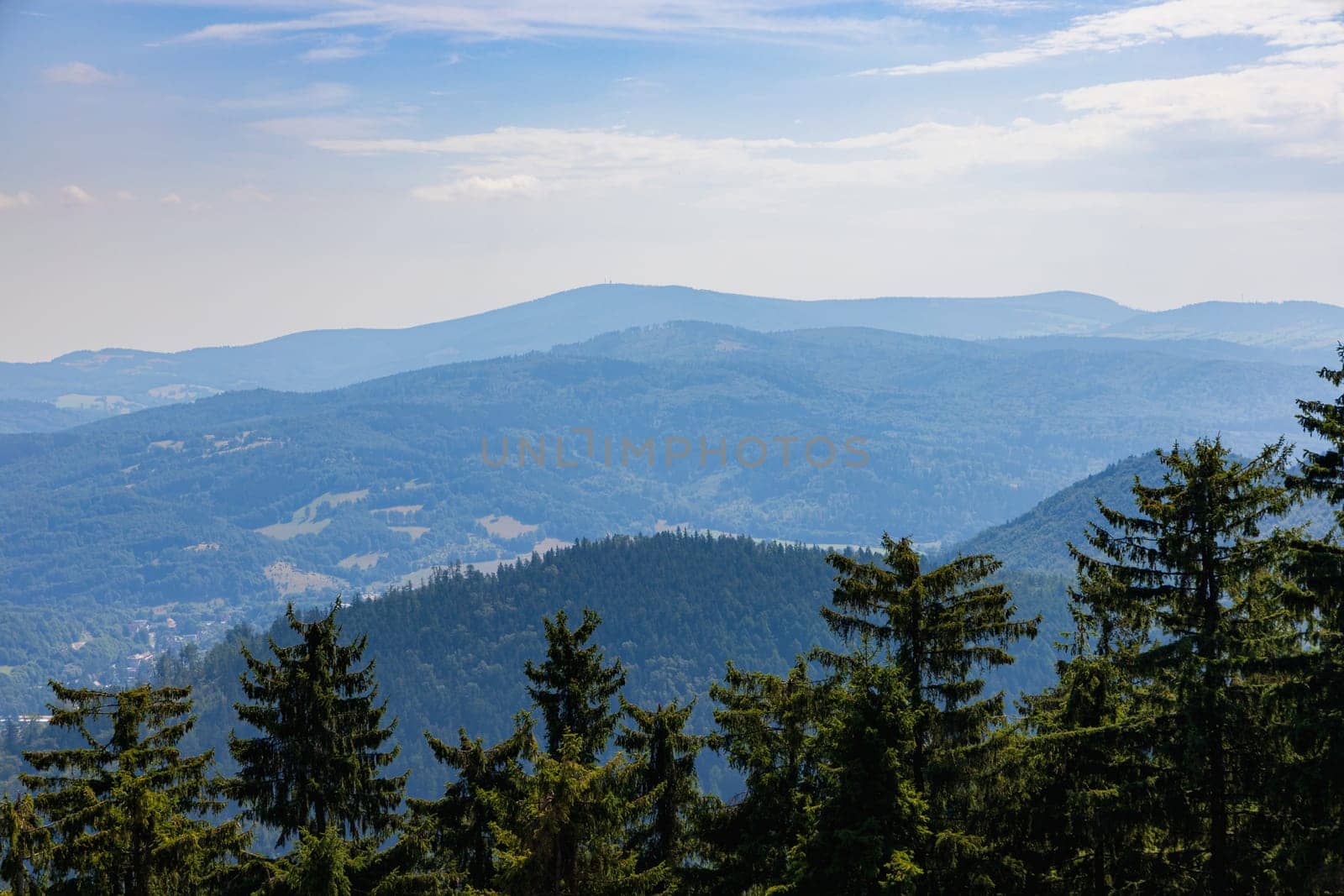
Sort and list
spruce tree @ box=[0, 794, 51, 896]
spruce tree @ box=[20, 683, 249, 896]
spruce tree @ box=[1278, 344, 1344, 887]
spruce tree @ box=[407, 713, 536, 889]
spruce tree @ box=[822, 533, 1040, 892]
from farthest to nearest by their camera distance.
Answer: spruce tree @ box=[407, 713, 536, 889] → spruce tree @ box=[822, 533, 1040, 892] → spruce tree @ box=[20, 683, 249, 896] → spruce tree @ box=[0, 794, 51, 896] → spruce tree @ box=[1278, 344, 1344, 887]

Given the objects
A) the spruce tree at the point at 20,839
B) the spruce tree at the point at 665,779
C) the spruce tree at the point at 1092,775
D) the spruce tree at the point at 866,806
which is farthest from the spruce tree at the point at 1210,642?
the spruce tree at the point at 20,839

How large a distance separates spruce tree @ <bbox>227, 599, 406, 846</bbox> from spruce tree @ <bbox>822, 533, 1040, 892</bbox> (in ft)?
39.3

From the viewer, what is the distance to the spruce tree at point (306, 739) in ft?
95.1

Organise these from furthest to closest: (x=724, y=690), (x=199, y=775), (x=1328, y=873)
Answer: (x=724, y=690)
(x=199, y=775)
(x=1328, y=873)

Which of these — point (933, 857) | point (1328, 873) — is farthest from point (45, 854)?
point (1328, 873)

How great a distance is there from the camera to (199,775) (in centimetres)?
2806

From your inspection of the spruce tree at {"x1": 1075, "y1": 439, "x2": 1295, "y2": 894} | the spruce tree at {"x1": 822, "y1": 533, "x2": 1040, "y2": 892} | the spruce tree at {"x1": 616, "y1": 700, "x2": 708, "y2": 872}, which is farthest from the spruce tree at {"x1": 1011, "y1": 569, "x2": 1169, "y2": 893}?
the spruce tree at {"x1": 616, "y1": 700, "x2": 708, "y2": 872}

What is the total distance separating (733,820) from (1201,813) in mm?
10600

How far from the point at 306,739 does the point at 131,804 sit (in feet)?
13.7

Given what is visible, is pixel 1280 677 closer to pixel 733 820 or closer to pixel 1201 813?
pixel 1201 813

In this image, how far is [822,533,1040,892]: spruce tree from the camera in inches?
1055

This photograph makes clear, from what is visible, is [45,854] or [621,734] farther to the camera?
[621,734]

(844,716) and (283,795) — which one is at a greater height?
(844,716)

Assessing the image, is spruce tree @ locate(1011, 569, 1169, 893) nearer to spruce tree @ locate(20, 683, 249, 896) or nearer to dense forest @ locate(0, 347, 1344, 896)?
dense forest @ locate(0, 347, 1344, 896)
